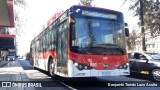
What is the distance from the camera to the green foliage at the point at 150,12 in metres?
32.1

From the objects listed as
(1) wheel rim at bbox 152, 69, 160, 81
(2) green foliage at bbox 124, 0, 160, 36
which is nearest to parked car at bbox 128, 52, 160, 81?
(1) wheel rim at bbox 152, 69, 160, 81

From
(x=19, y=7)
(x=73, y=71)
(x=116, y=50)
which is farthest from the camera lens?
(x=19, y=7)

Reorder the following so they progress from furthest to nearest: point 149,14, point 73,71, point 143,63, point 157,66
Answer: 1. point 149,14
2. point 143,63
3. point 157,66
4. point 73,71

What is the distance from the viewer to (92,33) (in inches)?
441

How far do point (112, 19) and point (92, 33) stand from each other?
1.21m

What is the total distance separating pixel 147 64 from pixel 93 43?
506cm

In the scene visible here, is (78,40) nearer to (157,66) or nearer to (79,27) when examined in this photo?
(79,27)

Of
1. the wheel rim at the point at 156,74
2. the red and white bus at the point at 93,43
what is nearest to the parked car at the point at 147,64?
the wheel rim at the point at 156,74

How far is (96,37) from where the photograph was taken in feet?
36.7

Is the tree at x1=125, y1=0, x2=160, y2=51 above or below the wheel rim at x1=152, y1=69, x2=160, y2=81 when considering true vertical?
above

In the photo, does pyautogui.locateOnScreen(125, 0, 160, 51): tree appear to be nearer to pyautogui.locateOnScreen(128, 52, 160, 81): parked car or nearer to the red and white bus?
pyautogui.locateOnScreen(128, 52, 160, 81): parked car

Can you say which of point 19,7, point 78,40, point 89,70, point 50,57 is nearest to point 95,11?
point 78,40

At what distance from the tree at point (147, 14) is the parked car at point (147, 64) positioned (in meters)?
15.4

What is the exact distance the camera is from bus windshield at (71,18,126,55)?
1105 centimetres
